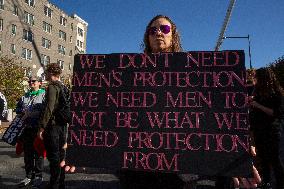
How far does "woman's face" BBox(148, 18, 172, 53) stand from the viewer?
2666 mm

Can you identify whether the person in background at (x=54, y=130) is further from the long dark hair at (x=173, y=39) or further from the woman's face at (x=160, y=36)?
the woman's face at (x=160, y=36)

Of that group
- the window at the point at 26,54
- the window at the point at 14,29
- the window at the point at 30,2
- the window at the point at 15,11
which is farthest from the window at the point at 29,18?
the window at the point at 26,54

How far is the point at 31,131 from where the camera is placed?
6.18 m

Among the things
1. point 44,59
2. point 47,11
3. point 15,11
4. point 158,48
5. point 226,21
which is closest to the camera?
point 158,48

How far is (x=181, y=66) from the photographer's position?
2.38 meters

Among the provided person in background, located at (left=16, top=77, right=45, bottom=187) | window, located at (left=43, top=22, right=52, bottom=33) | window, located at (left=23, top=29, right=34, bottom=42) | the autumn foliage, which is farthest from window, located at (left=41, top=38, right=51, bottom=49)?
person in background, located at (left=16, top=77, right=45, bottom=187)

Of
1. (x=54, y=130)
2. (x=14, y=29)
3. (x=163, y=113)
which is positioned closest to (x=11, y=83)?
(x=14, y=29)

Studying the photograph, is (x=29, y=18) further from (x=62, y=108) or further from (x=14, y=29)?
(x=62, y=108)

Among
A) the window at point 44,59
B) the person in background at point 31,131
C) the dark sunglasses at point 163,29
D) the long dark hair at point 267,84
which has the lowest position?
the person in background at point 31,131

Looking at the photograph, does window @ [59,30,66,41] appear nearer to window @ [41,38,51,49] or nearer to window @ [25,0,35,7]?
window @ [41,38,51,49]

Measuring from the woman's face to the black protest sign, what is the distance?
0.26 m

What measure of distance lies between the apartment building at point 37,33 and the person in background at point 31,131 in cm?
3413

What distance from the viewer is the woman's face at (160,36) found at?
8.75ft

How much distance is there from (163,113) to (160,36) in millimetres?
626
